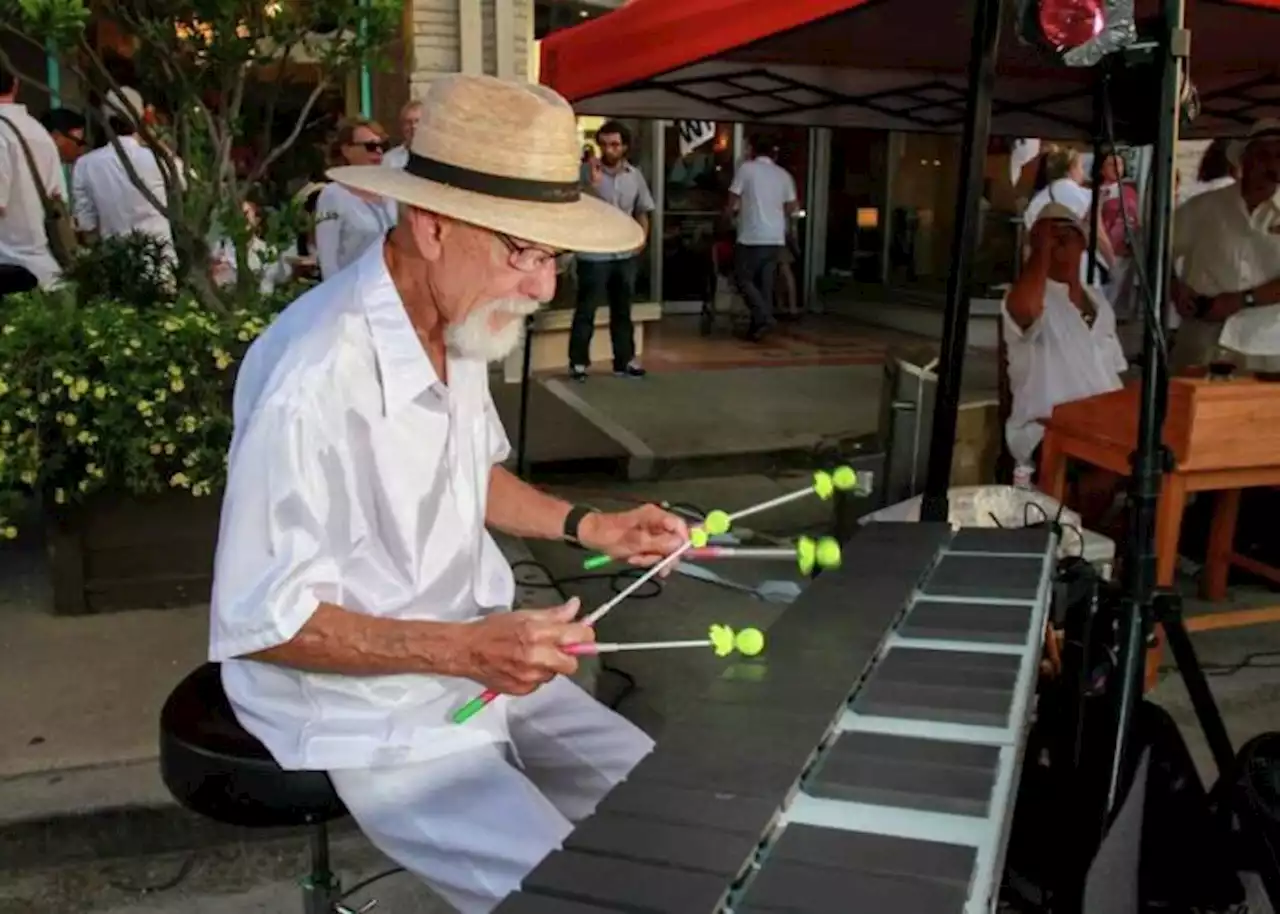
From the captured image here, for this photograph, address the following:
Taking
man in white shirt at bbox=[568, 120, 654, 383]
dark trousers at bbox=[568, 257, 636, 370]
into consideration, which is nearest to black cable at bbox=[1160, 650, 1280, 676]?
man in white shirt at bbox=[568, 120, 654, 383]

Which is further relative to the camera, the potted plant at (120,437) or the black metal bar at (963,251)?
the potted plant at (120,437)

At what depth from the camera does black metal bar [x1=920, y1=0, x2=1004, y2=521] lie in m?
2.62

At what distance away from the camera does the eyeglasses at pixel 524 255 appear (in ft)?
5.86

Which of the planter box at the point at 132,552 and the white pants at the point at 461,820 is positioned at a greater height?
the white pants at the point at 461,820

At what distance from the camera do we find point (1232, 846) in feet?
7.77

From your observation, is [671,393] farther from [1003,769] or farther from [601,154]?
[1003,769]

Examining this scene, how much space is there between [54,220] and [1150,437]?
4.64 metres

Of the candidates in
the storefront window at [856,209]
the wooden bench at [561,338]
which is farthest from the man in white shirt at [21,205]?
the storefront window at [856,209]

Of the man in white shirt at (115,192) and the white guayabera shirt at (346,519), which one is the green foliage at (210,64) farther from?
the white guayabera shirt at (346,519)

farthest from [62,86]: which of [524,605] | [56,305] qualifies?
[524,605]

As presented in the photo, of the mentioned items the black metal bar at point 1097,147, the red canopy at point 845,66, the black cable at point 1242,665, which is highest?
the red canopy at point 845,66

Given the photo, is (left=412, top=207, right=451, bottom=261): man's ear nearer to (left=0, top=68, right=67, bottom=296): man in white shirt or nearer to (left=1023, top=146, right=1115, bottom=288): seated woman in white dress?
(left=0, top=68, right=67, bottom=296): man in white shirt

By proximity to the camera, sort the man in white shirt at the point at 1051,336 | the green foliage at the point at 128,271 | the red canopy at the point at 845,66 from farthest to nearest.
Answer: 1. the man in white shirt at the point at 1051,336
2. the green foliage at the point at 128,271
3. the red canopy at the point at 845,66

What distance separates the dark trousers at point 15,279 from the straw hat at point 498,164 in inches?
171
